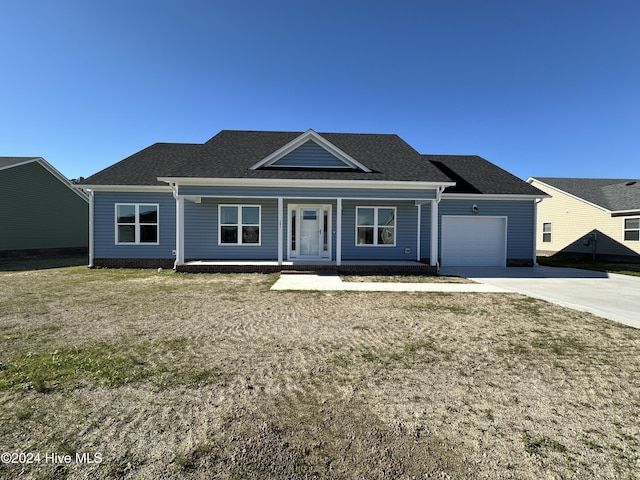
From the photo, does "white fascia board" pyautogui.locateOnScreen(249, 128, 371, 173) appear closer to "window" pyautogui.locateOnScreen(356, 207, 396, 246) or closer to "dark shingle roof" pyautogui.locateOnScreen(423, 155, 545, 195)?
"window" pyautogui.locateOnScreen(356, 207, 396, 246)

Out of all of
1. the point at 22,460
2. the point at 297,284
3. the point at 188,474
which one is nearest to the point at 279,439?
the point at 188,474

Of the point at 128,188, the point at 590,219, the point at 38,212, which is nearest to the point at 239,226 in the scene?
the point at 128,188

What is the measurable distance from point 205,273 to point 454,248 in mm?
10514

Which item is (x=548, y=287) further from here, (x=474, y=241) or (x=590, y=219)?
(x=590, y=219)

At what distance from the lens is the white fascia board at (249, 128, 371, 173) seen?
1230 centimetres

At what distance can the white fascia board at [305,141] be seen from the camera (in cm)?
1230

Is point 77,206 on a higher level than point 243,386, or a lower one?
higher

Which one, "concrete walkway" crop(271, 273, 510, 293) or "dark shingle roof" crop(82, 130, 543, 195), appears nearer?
"concrete walkway" crop(271, 273, 510, 293)

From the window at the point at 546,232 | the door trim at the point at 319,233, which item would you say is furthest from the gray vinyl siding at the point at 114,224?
the window at the point at 546,232

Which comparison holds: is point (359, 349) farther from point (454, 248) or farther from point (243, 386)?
point (454, 248)

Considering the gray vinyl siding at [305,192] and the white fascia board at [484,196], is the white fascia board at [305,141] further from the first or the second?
the white fascia board at [484,196]

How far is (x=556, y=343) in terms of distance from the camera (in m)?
4.64

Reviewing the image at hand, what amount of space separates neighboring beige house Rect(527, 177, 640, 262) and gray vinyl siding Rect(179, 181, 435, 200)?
12.8m

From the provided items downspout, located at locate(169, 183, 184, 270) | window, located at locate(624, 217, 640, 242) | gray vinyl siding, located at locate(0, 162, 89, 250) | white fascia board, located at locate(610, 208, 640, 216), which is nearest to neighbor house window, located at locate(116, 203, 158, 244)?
downspout, located at locate(169, 183, 184, 270)
